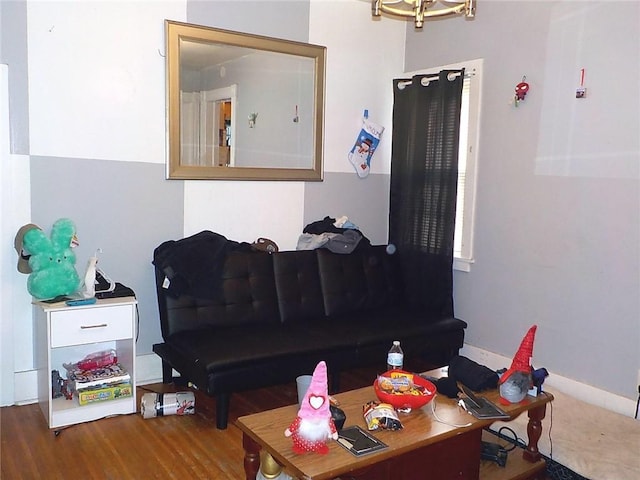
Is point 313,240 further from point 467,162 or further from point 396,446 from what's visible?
point 396,446

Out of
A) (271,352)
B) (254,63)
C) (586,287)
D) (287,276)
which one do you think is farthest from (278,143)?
(586,287)

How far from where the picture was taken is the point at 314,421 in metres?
1.92

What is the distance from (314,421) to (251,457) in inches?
16.9

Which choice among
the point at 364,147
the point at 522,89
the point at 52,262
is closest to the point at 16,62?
the point at 52,262

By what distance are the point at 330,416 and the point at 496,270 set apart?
2.25 metres

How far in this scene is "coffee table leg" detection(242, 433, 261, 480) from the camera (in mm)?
2164

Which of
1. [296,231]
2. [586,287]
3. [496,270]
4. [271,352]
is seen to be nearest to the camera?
[271,352]

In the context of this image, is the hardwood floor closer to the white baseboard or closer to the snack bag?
the snack bag

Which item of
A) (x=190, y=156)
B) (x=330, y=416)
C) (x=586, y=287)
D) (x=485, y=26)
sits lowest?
(x=330, y=416)

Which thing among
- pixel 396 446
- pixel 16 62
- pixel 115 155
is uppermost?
pixel 16 62

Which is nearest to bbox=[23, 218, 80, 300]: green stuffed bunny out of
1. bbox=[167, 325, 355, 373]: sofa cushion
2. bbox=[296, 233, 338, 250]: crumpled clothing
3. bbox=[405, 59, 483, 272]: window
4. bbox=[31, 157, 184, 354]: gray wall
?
bbox=[31, 157, 184, 354]: gray wall

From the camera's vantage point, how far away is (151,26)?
11.2ft

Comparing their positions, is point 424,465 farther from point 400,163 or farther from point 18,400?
point 400,163

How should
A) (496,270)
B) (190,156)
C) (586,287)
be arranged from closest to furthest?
1. (586,287)
2. (190,156)
3. (496,270)
